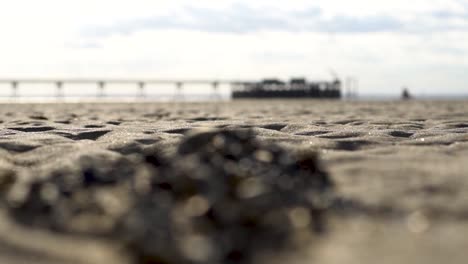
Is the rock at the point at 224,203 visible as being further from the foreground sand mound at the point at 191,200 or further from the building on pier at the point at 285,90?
the building on pier at the point at 285,90

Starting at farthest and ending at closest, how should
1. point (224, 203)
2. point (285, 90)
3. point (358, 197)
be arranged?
point (285, 90) < point (358, 197) < point (224, 203)

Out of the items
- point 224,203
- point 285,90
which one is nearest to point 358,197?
point 224,203

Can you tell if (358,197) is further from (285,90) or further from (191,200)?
(285,90)

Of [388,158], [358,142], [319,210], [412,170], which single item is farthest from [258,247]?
[358,142]

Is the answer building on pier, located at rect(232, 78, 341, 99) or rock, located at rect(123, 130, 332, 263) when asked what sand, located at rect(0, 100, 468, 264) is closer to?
rock, located at rect(123, 130, 332, 263)

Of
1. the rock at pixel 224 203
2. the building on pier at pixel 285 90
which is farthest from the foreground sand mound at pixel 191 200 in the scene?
the building on pier at pixel 285 90

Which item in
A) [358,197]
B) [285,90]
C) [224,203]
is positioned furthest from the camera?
[285,90]

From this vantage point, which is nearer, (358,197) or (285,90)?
(358,197)

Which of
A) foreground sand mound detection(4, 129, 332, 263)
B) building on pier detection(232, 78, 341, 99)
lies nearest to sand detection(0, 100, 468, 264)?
foreground sand mound detection(4, 129, 332, 263)

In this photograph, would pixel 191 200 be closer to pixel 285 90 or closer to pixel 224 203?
pixel 224 203
